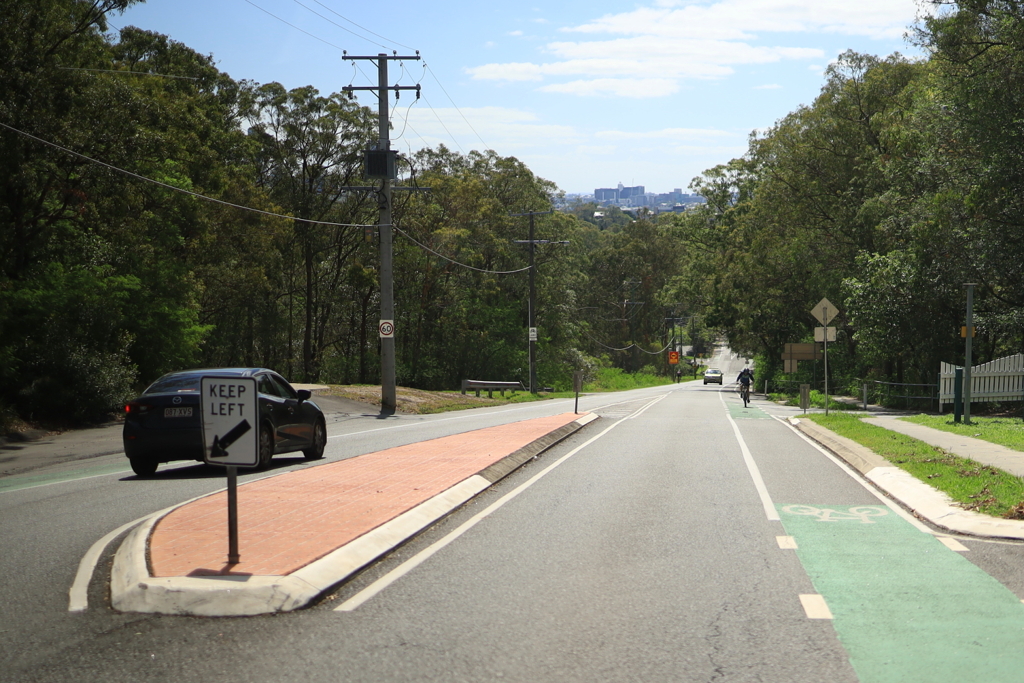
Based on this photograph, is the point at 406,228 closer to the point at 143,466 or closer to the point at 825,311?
the point at 825,311

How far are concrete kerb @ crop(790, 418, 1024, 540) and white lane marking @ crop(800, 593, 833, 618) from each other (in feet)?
11.0

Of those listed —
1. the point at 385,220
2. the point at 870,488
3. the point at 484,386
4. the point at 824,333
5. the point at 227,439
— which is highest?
the point at 385,220

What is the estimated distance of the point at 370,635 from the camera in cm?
592

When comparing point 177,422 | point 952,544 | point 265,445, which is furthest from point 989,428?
point 177,422

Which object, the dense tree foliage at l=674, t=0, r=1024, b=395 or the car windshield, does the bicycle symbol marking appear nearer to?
the car windshield

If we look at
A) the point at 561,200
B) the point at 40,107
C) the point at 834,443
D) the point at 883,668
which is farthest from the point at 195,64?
the point at 883,668

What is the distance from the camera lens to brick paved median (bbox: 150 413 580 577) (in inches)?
294

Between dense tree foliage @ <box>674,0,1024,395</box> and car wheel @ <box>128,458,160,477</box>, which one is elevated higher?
dense tree foliage @ <box>674,0,1024,395</box>

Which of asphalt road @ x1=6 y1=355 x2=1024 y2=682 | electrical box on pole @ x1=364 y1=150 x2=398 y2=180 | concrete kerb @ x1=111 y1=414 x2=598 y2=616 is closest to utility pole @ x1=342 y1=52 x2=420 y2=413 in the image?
electrical box on pole @ x1=364 y1=150 x2=398 y2=180

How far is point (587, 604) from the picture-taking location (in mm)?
6699

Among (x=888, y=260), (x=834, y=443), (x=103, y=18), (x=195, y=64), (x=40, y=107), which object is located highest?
(x=195, y=64)

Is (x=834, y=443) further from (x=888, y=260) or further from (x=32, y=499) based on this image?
(x=888, y=260)

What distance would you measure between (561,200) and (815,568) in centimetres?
6923

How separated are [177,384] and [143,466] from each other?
1.29 meters
